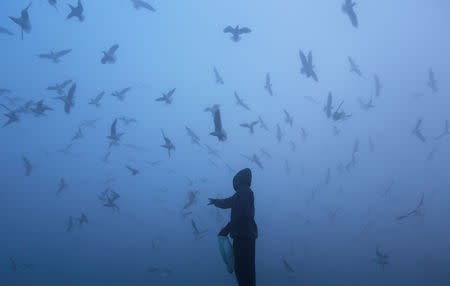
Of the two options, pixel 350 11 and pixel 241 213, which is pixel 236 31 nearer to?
pixel 350 11

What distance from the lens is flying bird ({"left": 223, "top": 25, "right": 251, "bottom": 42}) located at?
2.88m

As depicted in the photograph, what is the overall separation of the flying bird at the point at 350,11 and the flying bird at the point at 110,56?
6.51ft

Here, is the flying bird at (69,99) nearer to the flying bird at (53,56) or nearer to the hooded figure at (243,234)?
the flying bird at (53,56)

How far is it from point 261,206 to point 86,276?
1586 millimetres

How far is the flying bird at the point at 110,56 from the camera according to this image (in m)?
2.80

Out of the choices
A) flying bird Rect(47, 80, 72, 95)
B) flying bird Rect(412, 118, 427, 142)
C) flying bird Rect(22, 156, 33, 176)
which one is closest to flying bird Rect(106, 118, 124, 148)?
flying bird Rect(47, 80, 72, 95)

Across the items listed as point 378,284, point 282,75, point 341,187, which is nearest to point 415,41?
point 282,75

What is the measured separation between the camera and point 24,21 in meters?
2.75

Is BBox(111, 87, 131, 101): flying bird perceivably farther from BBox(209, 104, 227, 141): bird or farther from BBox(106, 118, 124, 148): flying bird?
BBox(209, 104, 227, 141): bird

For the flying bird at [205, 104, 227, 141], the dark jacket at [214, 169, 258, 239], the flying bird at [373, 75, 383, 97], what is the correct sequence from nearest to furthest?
the dark jacket at [214, 169, 258, 239] < the flying bird at [205, 104, 227, 141] < the flying bird at [373, 75, 383, 97]

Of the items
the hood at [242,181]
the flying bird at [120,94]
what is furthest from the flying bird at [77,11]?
the hood at [242,181]

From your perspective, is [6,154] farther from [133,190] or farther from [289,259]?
[289,259]

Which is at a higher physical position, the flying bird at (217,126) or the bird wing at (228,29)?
the bird wing at (228,29)

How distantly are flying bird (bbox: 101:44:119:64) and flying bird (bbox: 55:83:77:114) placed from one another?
314 millimetres
